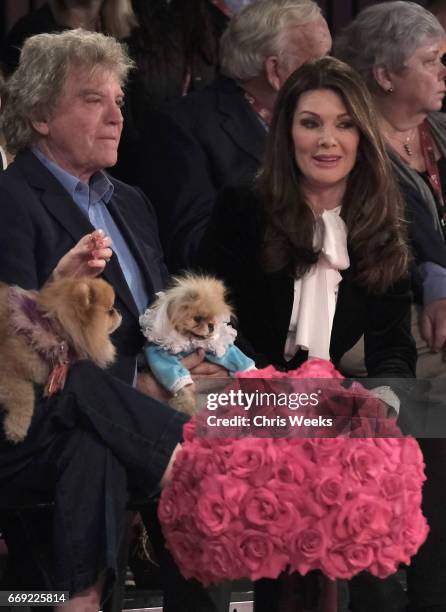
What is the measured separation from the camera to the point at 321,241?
12.2 ft

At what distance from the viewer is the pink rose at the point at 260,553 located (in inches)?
115

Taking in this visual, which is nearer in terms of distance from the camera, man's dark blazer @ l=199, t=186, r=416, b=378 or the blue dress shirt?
the blue dress shirt

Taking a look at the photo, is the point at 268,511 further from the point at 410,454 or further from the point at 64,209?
the point at 64,209

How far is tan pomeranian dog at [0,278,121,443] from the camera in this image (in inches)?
123

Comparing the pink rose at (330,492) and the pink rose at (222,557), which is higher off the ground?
the pink rose at (330,492)

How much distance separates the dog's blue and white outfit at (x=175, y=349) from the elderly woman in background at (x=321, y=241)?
22 cm

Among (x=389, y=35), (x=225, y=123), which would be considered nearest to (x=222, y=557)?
(x=225, y=123)

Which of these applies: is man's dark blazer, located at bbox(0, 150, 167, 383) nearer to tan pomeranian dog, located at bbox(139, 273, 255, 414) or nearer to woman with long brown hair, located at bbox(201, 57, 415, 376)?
tan pomeranian dog, located at bbox(139, 273, 255, 414)

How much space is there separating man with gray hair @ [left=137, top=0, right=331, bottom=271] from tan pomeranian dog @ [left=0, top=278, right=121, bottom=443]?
887 mm

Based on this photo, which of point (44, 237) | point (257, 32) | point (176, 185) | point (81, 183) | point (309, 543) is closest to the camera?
point (309, 543)

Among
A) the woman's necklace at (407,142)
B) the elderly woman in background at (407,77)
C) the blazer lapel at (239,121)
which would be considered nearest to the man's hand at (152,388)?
the blazer lapel at (239,121)

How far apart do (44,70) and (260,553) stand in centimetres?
140

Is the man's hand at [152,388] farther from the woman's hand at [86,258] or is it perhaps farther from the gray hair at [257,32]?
the gray hair at [257,32]

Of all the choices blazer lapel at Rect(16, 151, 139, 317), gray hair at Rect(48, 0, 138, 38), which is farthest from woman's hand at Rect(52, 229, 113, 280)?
gray hair at Rect(48, 0, 138, 38)
